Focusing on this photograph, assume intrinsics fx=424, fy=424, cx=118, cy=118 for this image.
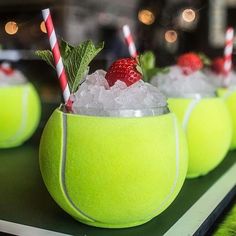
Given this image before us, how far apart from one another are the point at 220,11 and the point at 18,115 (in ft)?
12.2

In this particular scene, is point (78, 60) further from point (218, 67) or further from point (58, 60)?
point (218, 67)

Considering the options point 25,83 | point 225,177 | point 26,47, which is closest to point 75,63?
point 225,177

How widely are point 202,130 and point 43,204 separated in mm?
404

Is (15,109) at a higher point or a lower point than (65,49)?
lower

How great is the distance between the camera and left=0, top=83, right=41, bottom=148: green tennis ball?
4.04 feet

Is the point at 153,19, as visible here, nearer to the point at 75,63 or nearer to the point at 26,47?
the point at 26,47

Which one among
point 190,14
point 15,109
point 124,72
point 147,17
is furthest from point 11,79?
point 147,17

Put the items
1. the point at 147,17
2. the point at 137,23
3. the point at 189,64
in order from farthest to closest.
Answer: the point at 137,23, the point at 147,17, the point at 189,64

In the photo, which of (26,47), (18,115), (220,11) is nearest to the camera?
(18,115)

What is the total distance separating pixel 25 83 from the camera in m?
1.34

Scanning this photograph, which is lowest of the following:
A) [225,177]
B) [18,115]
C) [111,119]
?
[225,177]

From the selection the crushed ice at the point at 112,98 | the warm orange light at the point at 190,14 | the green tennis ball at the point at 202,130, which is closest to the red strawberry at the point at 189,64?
the green tennis ball at the point at 202,130

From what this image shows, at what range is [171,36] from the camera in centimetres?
384

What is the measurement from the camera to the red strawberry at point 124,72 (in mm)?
732
